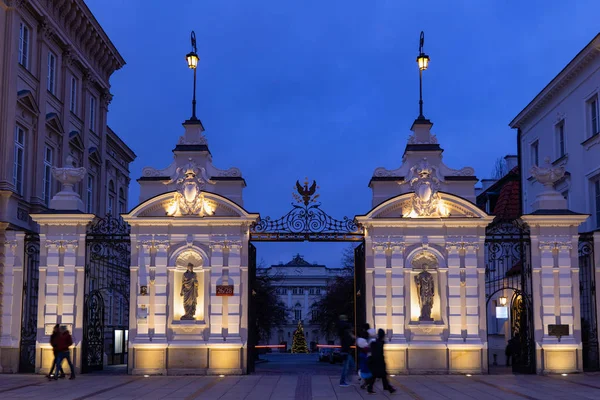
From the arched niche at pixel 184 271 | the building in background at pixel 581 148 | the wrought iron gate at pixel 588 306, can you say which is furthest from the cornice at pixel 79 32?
the wrought iron gate at pixel 588 306

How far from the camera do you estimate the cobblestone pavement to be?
67.9ft

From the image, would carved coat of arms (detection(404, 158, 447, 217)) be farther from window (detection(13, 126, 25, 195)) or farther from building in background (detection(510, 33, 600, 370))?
window (detection(13, 126, 25, 195))

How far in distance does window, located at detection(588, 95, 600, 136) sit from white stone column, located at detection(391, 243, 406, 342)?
32.7 feet

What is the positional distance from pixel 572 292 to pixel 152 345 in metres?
13.6

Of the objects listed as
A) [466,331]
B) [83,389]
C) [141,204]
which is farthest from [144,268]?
[466,331]

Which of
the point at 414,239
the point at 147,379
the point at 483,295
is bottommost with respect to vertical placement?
the point at 147,379

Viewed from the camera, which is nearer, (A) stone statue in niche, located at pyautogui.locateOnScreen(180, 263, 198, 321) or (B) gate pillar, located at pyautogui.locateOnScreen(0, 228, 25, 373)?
(B) gate pillar, located at pyautogui.locateOnScreen(0, 228, 25, 373)

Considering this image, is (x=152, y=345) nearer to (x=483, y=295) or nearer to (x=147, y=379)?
(x=147, y=379)

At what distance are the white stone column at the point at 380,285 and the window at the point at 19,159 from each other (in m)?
13.7

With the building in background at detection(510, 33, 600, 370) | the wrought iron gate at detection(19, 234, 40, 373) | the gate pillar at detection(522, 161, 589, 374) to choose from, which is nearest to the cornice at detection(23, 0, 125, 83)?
the wrought iron gate at detection(19, 234, 40, 373)

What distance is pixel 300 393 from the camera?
70.5ft

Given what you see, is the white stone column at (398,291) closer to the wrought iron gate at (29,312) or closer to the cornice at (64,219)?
the cornice at (64,219)

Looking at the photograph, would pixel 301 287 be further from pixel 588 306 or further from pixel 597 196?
pixel 588 306

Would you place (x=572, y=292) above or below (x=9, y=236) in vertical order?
below
